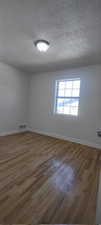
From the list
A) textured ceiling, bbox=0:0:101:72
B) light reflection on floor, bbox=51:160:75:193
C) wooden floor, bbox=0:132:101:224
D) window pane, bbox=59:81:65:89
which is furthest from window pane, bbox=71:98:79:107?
light reflection on floor, bbox=51:160:75:193

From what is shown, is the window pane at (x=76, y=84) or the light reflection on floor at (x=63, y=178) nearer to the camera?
the light reflection on floor at (x=63, y=178)

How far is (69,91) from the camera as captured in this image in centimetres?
354

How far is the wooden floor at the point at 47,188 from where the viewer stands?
99 centimetres

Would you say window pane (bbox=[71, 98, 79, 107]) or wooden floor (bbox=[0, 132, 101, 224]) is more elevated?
window pane (bbox=[71, 98, 79, 107])

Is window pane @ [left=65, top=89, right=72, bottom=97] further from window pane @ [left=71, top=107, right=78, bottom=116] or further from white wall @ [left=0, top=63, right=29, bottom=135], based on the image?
white wall @ [left=0, top=63, right=29, bottom=135]

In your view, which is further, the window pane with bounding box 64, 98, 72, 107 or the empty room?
the window pane with bounding box 64, 98, 72, 107

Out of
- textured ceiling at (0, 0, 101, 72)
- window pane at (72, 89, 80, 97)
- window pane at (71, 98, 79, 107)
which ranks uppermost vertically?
textured ceiling at (0, 0, 101, 72)

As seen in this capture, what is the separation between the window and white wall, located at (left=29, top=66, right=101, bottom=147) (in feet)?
0.61

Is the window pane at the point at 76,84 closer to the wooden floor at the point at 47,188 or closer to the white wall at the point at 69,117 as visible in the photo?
the white wall at the point at 69,117

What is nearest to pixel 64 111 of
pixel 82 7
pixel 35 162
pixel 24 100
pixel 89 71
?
pixel 89 71

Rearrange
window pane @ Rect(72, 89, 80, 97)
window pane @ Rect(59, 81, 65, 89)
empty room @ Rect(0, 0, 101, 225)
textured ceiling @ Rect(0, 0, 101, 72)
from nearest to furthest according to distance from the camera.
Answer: empty room @ Rect(0, 0, 101, 225) < textured ceiling @ Rect(0, 0, 101, 72) < window pane @ Rect(72, 89, 80, 97) < window pane @ Rect(59, 81, 65, 89)

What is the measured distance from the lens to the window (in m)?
3.38

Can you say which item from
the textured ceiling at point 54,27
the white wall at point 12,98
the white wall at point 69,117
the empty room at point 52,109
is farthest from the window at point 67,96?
the white wall at point 12,98

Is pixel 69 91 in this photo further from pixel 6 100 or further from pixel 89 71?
pixel 6 100
